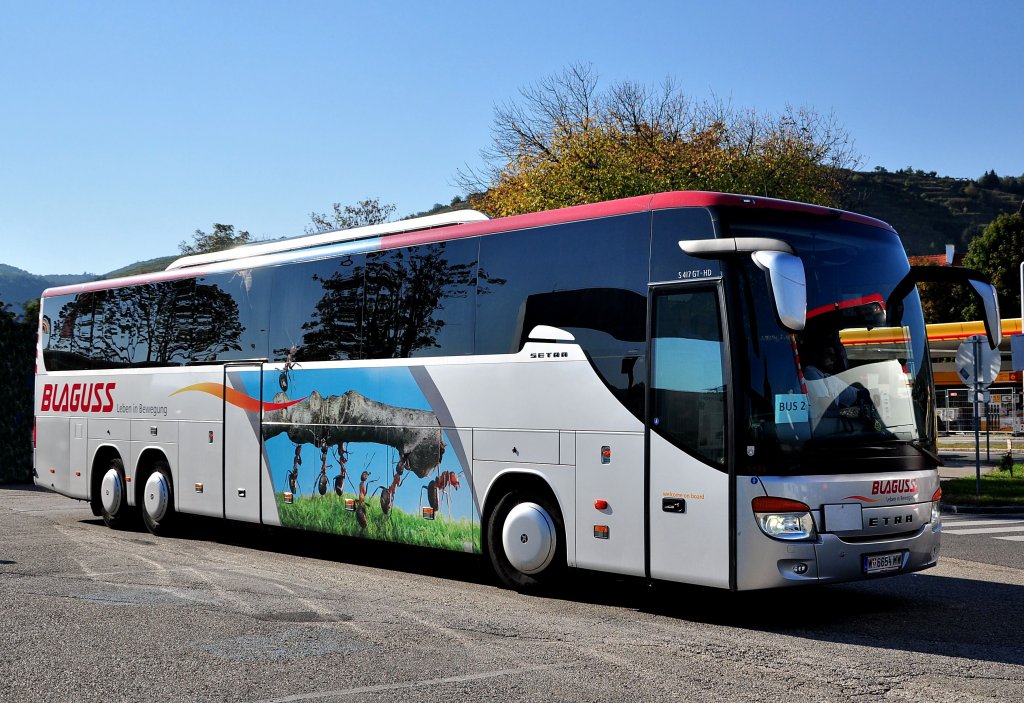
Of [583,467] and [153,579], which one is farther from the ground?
[583,467]

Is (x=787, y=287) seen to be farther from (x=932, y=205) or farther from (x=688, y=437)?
(x=932, y=205)

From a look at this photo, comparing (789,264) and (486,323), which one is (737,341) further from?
(486,323)

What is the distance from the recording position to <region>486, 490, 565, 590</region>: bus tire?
34.2 feet

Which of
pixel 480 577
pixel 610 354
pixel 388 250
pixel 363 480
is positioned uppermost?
pixel 388 250

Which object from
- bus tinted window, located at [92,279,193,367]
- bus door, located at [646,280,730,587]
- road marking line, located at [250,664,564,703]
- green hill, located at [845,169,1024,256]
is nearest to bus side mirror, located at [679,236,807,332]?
bus door, located at [646,280,730,587]

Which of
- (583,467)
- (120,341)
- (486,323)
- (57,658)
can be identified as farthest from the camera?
(120,341)

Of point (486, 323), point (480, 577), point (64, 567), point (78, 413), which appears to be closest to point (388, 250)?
point (486, 323)

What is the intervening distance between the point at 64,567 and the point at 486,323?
5.41m

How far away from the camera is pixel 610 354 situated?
9.90m

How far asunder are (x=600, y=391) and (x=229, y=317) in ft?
21.9

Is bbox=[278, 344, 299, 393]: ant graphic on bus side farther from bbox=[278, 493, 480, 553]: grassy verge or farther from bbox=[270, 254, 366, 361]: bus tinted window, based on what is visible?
bbox=[278, 493, 480, 553]: grassy verge

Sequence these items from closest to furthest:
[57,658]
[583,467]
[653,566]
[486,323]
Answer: [57,658] → [653,566] → [583,467] → [486,323]

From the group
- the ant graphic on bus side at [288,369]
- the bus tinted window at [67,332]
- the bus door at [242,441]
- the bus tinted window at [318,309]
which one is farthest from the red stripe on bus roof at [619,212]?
the bus tinted window at [67,332]

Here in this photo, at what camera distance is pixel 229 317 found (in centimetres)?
1497
